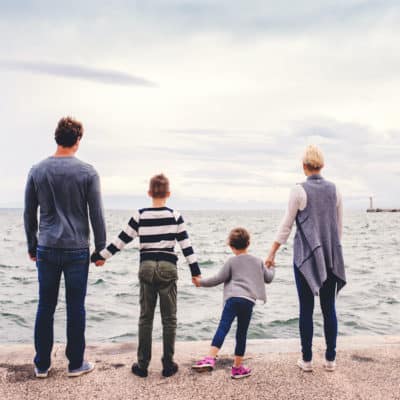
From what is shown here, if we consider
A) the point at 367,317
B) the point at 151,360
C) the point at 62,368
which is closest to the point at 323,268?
the point at 151,360

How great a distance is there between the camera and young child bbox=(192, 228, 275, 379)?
4.18 meters

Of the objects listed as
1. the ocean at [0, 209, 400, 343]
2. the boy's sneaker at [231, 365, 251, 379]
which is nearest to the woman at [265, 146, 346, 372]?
the boy's sneaker at [231, 365, 251, 379]

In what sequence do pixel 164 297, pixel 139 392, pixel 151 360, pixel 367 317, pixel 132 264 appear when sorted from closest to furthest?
pixel 139 392, pixel 164 297, pixel 151 360, pixel 367 317, pixel 132 264

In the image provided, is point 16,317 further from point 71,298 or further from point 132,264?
point 132,264

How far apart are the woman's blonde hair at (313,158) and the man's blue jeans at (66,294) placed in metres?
2.12

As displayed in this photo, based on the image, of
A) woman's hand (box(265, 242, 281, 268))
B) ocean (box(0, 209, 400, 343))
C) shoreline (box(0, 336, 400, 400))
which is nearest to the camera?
shoreline (box(0, 336, 400, 400))

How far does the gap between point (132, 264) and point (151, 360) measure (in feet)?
60.1

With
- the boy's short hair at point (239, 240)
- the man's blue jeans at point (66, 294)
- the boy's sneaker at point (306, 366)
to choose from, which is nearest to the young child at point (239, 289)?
the boy's short hair at point (239, 240)

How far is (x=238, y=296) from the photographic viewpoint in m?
4.17

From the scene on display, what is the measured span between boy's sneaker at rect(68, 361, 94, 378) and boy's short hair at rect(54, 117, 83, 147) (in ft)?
6.35

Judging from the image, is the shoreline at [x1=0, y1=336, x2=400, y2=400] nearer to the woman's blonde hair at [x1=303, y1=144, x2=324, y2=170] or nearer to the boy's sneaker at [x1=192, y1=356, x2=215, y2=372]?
the boy's sneaker at [x1=192, y1=356, x2=215, y2=372]

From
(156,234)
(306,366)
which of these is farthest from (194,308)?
(156,234)

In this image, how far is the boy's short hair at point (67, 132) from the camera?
13.1 ft

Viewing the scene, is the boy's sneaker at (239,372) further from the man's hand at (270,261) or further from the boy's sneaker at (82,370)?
the boy's sneaker at (82,370)
